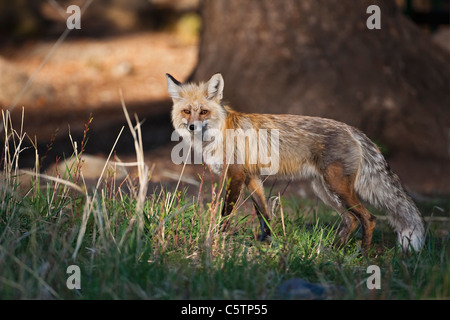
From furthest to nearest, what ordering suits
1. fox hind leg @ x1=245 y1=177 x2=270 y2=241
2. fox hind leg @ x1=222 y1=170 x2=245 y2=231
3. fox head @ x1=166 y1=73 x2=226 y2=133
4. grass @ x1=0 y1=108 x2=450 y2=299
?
fox hind leg @ x1=245 y1=177 x2=270 y2=241 → fox head @ x1=166 y1=73 x2=226 y2=133 → fox hind leg @ x1=222 y1=170 x2=245 y2=231 → grass @ x1=0 y1=108 x2=450 y2=299

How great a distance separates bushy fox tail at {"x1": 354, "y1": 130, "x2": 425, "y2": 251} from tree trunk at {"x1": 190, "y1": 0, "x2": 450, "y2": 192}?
3949 millimetres

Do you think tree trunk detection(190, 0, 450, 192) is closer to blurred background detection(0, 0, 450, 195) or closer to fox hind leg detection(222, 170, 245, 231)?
blurred background detection(0, 0, 450, 195)

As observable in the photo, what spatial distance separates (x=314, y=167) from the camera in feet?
18.2

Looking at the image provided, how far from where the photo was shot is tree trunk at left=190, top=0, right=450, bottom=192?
953cm

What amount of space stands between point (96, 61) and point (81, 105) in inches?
142

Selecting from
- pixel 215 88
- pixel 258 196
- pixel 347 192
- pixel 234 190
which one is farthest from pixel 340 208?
pixel 215 88

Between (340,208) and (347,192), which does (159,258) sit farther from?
(340,208)

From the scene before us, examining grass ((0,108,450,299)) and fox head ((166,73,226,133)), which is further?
fox head ((166,73,226,133))

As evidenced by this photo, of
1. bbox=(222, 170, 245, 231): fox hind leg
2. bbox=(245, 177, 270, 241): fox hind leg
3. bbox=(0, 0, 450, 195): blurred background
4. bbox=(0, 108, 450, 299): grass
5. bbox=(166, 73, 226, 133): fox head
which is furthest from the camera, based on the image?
bbox=(0, 0, 450, 195): blurred background

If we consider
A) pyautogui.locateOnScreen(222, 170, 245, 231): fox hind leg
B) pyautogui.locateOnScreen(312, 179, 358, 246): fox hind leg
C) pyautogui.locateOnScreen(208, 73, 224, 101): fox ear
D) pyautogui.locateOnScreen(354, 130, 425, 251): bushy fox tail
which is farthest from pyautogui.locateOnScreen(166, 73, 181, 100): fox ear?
pyautogui.locateOnScreen(354, 130, 425, 251): bushy fox tail

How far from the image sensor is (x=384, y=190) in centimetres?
547

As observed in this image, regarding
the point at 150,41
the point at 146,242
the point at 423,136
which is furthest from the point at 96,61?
the point at 146,242

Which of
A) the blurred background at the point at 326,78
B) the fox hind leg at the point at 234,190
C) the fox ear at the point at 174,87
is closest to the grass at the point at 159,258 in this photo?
the fox hind leg at the point at 234,190

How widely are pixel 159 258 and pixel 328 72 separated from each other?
6.28 m
